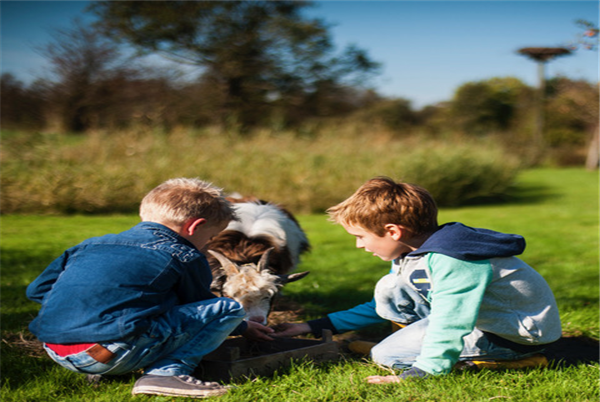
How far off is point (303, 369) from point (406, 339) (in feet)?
2.19

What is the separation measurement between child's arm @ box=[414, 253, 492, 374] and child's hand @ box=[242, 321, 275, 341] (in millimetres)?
1072

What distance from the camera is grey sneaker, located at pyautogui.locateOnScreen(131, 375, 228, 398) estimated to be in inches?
123

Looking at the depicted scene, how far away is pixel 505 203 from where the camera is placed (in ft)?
58.9

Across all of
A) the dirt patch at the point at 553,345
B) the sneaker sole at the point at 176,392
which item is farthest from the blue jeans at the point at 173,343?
the dirt patch at the point at 553,345

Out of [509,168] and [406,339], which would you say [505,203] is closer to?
[509,168]

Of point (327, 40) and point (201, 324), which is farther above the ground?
point (327, 40)

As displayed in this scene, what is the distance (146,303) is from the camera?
3107mm

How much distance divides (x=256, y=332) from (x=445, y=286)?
50.4 inches

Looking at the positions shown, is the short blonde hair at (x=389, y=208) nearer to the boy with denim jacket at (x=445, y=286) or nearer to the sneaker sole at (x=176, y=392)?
the boy with denim jacket at (x=445, y=286)

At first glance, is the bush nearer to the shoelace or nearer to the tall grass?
the tall grass

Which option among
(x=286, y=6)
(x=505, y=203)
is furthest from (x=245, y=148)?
(x=286, y=6)

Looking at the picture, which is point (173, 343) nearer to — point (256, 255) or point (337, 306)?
point (256, 255)

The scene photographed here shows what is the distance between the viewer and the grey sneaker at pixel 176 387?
312cm

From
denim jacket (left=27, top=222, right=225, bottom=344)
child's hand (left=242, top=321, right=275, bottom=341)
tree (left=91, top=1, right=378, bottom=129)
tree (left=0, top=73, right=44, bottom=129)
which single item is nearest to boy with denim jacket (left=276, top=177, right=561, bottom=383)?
child's hand (left=242, top=321, right=275, bottom=341)
